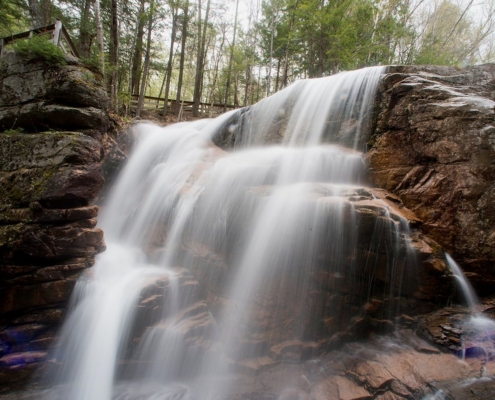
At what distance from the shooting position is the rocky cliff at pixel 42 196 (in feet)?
12.4

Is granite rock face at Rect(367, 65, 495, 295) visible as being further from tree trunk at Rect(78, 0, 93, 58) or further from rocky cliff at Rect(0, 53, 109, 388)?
tree trunk at Rect(78, 0, 93, 58)

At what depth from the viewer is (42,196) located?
4141 mm

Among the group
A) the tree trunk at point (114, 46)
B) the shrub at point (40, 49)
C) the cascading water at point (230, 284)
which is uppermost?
the tree trunk at point (114, 46)

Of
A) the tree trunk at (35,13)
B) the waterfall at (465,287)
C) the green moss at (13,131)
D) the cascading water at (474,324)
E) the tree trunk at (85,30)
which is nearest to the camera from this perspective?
the cascading water at (474,324)

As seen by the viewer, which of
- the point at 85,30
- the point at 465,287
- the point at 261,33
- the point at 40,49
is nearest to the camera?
the point at 465,287

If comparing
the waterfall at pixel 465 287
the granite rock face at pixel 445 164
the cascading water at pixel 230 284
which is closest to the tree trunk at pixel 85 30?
the cascading water at pixel 230 284

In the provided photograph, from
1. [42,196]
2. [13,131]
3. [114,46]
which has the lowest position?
[42,196]

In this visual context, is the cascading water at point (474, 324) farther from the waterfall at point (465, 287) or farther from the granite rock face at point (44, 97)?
the granite rock face at point (44, 97)

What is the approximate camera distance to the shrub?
499 centimetres

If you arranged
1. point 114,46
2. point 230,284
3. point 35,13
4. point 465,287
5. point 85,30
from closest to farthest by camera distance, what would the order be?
point 465,287, point 230,284, point 35,13, point 114,46, point 85,30

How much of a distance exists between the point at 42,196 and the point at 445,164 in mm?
7632

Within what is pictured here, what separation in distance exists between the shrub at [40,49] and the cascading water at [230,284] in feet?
12.9

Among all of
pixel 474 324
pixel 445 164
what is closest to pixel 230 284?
pixel 474 324

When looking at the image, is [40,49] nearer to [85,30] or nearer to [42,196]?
[42,196]
